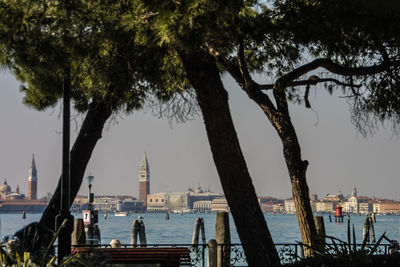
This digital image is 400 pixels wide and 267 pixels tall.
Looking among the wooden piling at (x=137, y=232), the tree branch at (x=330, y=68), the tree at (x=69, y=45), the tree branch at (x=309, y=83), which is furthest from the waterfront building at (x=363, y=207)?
the tree at (x=69, y=45)

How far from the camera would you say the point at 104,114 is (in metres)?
8.35

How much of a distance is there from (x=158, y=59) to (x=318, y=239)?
2.78 m

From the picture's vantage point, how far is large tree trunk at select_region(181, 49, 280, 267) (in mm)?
6355

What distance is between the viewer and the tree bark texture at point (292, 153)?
7.66 metres

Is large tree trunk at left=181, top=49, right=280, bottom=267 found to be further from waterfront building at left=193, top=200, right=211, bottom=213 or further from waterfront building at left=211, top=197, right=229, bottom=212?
→ waterfront building at left=193, top=200, right=211, bottom=213

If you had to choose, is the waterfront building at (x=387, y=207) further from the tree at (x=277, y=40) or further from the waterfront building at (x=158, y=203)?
the tree at (x=277, y=40)

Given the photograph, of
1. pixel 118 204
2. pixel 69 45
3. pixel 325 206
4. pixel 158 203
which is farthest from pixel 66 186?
pixel 158 203

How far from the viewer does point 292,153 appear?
25.2 feet

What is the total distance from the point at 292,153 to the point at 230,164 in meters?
1.51

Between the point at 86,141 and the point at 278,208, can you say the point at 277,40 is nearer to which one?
the point at 86,141

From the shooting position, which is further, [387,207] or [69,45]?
[387,207]

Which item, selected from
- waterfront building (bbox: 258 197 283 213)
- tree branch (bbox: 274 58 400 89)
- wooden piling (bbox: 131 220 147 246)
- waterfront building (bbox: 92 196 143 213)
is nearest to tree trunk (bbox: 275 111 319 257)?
tree branch (bbox: 274 58 400 89)

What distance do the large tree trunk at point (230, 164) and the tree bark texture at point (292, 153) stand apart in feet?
4.29

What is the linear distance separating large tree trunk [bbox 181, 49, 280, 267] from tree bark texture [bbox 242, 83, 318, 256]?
131cm
